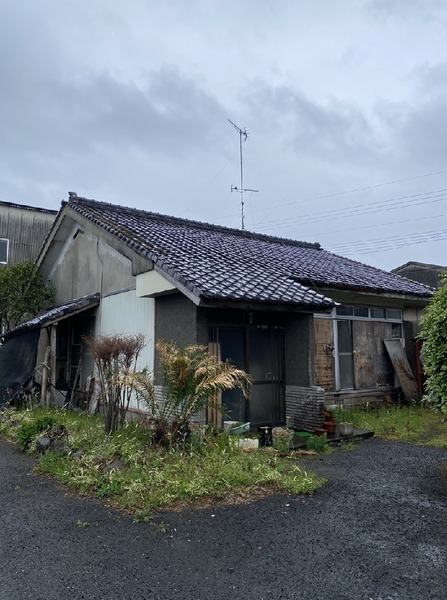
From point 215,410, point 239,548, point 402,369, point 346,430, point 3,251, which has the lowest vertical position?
point 239,548

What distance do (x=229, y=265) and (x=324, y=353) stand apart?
130 inches

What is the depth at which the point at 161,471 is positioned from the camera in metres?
5.43

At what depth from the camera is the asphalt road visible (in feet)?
10.6

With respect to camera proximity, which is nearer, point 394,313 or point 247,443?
point 247,443

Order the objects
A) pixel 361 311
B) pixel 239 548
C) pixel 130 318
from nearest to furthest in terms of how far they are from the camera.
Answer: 1. pixel 239 548
2. pixel 130 318
3. pixel 361 311

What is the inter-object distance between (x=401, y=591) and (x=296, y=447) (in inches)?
157

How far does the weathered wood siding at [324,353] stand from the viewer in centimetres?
1030

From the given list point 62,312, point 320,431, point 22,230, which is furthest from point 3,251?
point 320,431

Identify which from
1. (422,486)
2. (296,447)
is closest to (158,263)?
(296,447)

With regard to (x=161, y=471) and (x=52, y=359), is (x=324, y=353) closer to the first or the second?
(x=161, y=471)

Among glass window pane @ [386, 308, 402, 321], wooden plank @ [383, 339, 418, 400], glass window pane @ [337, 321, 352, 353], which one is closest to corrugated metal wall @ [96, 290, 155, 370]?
glass window pane @ [337, 321, 352, 353]

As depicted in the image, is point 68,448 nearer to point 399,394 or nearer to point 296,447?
point 296,447

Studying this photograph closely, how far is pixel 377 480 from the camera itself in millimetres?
5730

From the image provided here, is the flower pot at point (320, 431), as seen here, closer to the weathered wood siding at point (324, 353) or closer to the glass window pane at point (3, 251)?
the weathered wood siding at point (324, 353)
